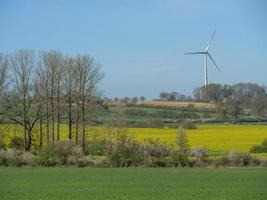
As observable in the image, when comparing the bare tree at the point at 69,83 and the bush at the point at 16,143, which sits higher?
the bare tree at the point at 69,83

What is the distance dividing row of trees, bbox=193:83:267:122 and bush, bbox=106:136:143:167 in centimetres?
3305

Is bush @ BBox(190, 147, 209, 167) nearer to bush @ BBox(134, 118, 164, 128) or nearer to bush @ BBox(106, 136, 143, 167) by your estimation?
bush @ BBox(106, 136, 143, 167)

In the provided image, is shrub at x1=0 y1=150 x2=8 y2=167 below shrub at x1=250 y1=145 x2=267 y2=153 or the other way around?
below

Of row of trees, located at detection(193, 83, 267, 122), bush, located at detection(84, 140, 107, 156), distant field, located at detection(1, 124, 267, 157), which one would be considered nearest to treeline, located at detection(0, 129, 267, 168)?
bush, located at detection(84, 140, 107, 156)

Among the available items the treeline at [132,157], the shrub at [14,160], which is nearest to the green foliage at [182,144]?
the treeline at [132,157]

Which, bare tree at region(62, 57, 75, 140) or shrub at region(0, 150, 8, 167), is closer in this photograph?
shrub at region(0, 150, 8, 167)

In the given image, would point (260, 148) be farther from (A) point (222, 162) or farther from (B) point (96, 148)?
(B) point (96, 148)

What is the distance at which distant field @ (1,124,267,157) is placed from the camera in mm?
70500

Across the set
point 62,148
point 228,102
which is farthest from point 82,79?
point 228,102

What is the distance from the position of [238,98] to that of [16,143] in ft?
130

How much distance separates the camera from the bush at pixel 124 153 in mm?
57344

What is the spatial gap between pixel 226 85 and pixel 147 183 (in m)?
67.1

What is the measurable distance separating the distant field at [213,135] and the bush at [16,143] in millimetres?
1009

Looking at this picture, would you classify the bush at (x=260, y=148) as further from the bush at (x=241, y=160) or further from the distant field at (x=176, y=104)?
the distant field at (x=176, y=104)
